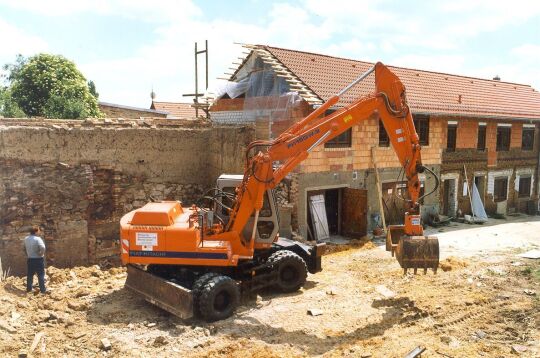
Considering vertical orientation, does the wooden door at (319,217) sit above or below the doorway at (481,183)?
below

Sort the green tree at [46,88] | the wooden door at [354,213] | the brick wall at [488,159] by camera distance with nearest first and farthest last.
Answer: the wooden door at [354,213] < the brick wall at [488,159] < the green tree at [46,88]

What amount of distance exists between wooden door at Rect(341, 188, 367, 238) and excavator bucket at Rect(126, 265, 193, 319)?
871 cm

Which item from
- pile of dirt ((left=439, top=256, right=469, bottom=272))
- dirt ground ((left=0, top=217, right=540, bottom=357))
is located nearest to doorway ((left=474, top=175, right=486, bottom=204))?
pile of dirt ((left=439, top=256, right=469, bottom=272))

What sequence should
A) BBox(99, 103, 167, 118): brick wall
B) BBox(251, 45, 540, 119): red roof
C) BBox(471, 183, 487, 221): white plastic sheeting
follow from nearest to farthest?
BBox(251, 45, 540, 119): red roof
BBox(471, 183, 487, 221): white plastic sheeting
BBox(99, 103, 167, 118): brick wall

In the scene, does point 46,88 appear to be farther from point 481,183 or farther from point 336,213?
point 481,183

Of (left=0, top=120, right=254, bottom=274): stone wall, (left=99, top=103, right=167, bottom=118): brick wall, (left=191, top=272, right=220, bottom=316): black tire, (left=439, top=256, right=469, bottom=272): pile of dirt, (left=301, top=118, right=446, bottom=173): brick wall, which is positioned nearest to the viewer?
(left=191, top=272, right=220, bottom=316): black tire

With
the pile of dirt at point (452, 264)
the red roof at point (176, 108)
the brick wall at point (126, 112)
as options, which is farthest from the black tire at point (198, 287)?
the red roof at point (176, 108)

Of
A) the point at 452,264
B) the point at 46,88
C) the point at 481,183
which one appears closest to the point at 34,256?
the point at 452,264

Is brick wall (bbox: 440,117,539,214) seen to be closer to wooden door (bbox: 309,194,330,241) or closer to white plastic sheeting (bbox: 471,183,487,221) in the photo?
white plastic sheeting (bbox: 471,183,487,221)

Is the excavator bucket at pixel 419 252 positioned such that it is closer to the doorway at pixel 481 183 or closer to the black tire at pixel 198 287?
the black tire at pixel 198 287

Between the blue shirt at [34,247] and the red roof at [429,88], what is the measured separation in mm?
9224

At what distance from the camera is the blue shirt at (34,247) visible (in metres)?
9.11

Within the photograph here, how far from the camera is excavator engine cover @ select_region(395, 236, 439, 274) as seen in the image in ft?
27.6

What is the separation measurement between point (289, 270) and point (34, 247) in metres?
5.36
